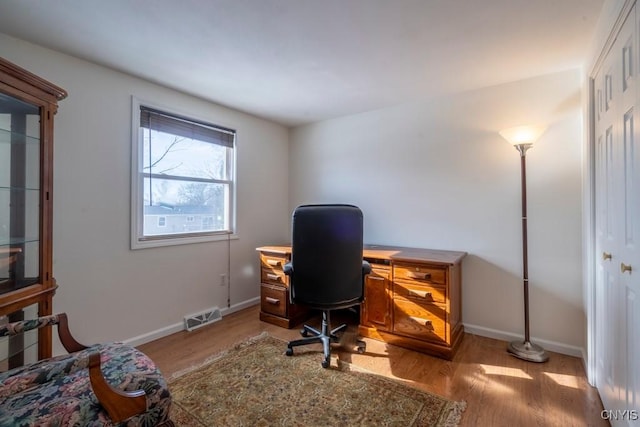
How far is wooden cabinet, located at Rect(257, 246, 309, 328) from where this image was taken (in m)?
2.92

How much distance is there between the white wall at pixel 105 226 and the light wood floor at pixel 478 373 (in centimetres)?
36

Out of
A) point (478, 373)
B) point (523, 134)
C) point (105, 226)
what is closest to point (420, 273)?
point (478, 373)

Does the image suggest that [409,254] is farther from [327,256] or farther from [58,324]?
[58,324]

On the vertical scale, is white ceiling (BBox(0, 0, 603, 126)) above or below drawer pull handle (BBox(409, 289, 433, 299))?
above

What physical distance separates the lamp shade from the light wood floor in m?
1.70

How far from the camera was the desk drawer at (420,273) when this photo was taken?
90.4 inches

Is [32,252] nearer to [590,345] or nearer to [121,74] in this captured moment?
[121,74]

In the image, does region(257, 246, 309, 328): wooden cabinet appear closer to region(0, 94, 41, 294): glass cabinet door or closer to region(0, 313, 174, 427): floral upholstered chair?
region(0, 313, 174, 427): floral upholstered chair

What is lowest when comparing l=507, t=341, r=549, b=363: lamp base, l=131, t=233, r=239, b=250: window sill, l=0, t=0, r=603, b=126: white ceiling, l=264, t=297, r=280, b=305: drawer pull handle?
l=507, t=341, r=549, b=363: lamp base

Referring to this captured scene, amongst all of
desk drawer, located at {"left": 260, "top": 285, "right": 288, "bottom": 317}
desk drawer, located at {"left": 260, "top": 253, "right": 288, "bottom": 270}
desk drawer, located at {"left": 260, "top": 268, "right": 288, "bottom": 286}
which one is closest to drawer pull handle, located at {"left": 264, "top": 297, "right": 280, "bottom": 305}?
desk drawer, located at {"left": 260, "top": 285, "right": 288, "bottom": 317}

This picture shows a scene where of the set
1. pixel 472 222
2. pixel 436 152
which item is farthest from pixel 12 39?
pixel 472 222

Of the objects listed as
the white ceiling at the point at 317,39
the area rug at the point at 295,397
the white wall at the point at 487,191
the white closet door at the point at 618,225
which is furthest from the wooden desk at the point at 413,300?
the white ceiling at the point at 317,39

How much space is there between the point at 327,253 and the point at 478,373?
1370 millimetres

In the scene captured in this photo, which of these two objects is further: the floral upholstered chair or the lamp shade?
the lamp shade
